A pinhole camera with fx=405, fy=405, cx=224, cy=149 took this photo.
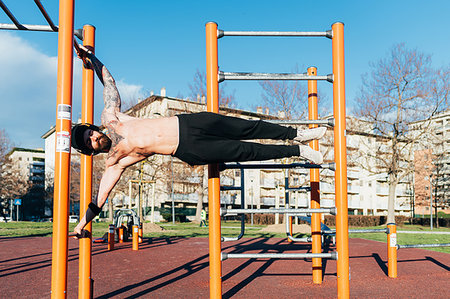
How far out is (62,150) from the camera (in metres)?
2.73

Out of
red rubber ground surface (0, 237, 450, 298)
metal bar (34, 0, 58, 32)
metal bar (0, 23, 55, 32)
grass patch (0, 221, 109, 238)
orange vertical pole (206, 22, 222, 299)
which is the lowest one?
grass patch (0, 221, 109, 238)

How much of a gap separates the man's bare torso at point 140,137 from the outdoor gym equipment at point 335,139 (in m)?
0.47

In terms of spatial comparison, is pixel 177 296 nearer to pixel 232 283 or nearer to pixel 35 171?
pixel 232 283

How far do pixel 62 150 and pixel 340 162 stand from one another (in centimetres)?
242

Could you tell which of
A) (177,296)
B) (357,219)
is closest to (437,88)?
(357,219)

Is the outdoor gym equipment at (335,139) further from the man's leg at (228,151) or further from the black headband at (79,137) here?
the black headband at (79,137)

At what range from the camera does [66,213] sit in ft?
8.87

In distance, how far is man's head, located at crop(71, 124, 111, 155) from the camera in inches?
136

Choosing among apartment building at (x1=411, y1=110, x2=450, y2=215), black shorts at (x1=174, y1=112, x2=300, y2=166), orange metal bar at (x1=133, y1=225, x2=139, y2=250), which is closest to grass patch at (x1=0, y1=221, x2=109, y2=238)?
orange metal bar at (x1=133, y1=225, x2=139, y2=250)

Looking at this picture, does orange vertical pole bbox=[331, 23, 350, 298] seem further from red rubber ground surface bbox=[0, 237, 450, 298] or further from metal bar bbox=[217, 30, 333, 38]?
red rubber ground surface bbox=[0, 237, 450, 298]

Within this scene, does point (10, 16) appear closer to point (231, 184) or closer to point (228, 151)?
point (228, 151)

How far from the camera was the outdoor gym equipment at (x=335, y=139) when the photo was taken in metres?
3.67

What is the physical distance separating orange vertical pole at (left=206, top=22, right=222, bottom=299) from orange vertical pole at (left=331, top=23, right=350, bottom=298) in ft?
3.66

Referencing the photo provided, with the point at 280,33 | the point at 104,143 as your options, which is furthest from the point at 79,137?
the point at 280,33
